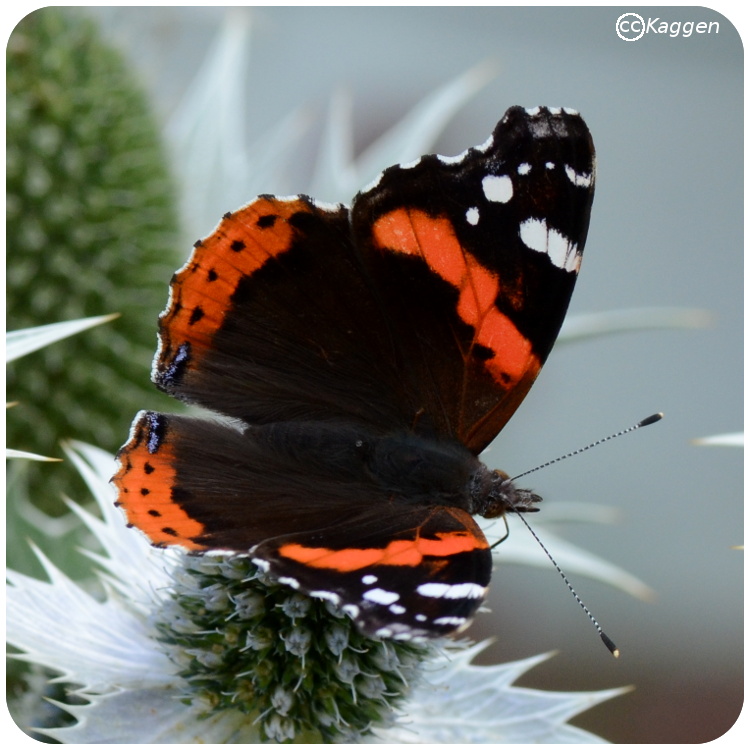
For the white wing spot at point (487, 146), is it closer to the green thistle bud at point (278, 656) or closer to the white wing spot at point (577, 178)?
the white wing spot at point (577, 178)

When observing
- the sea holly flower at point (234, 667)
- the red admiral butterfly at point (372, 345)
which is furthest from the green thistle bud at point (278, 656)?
the red admiral butterfly at point (372, 345)

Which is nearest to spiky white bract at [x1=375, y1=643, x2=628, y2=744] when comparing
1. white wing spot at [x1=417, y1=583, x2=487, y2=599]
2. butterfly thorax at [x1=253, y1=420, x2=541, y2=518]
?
butterfly thorax at [x1=253, y1=420, x2=541, y2=518]

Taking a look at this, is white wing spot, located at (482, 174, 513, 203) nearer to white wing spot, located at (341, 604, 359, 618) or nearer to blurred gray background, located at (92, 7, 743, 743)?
white wing spot, located at (341, 604, 359, 618)

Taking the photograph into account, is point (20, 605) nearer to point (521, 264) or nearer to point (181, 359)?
point (181, 359)

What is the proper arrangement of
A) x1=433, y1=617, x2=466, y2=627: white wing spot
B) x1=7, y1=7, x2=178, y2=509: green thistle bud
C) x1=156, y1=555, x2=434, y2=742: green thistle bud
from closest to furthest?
x1=433, y1=617, x2=466, y2=627: white wing spot, x1=156, y1=555, x2=434, y2=742: green thistle bud, x1=7, y1=7, x2=178, y2=509: green thistle bud

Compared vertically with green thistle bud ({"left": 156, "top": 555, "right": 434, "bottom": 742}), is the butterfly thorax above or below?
above

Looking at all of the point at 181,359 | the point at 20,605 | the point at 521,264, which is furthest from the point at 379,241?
the point at 20,605

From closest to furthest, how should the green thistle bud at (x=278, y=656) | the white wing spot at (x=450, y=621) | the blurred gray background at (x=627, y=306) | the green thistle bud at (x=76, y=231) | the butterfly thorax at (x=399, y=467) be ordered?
the white wing spot at (x=450, y=621)
the green thistle bud at (x=278, y=656)
the butterfly thorax at (x=399, y=467)
the green thistle bud at (x=76, y=231)
the blurred gray background at (x=627, y=306)
